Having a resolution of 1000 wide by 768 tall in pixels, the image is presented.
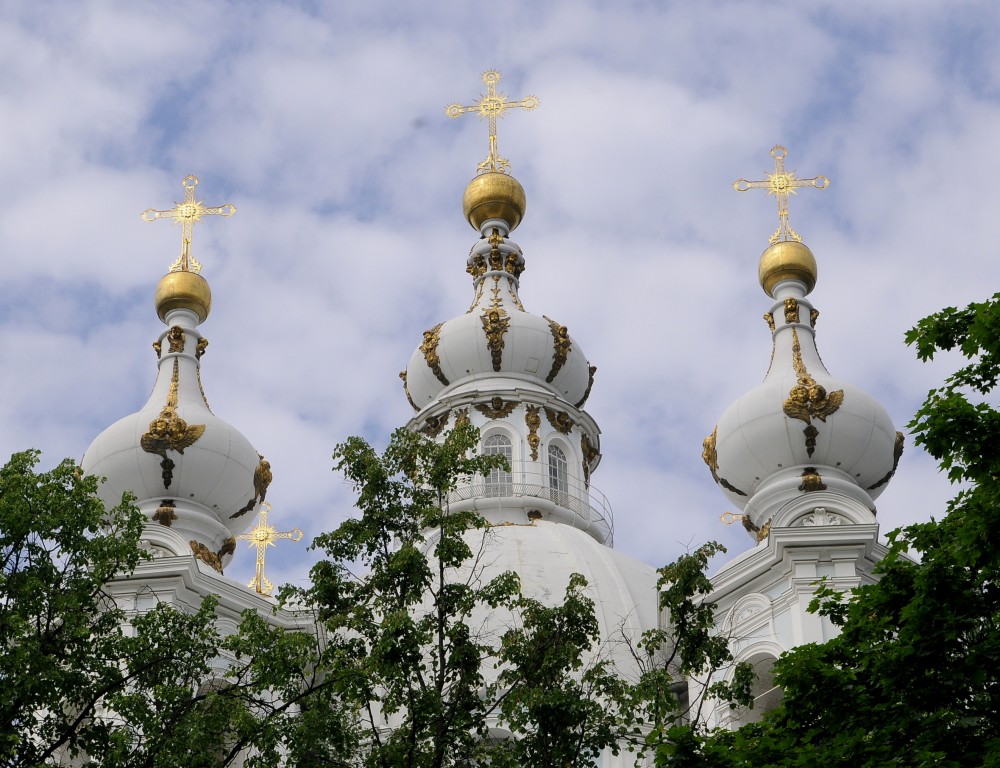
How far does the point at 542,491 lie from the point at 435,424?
241cm

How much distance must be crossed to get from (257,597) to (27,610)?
→ 11.5 m

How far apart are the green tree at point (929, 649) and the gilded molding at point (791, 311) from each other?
15.5 meters

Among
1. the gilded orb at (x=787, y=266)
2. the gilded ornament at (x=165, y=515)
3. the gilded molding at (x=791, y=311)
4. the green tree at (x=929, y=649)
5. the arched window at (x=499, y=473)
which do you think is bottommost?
the green tree at (x=929, y=649)

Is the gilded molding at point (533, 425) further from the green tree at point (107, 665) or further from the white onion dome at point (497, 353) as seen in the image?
the green tree at point (107, 665)

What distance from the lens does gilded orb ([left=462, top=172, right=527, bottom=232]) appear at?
131ft

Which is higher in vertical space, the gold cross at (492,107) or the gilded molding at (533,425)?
the gold cross at (492,107)

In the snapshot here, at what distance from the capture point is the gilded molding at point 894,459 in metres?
31.1

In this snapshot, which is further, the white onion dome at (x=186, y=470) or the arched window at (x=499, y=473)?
the arched window at (x=499, y=473)

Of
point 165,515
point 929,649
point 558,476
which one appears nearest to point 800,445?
point 558,476

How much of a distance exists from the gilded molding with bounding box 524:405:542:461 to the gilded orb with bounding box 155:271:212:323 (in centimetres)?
570

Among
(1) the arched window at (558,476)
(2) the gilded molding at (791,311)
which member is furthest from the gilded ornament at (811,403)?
(1) the arched window at (558,476)

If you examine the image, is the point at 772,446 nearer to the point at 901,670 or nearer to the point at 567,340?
the point at 567,340

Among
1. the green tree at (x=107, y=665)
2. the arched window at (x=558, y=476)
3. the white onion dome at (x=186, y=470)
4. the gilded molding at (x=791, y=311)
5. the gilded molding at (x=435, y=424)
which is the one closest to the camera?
the green tree at (x=107, y=665)

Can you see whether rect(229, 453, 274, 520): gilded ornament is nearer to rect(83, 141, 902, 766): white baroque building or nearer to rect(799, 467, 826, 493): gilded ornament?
rect(83, 141, 902, 766): white baroque building
